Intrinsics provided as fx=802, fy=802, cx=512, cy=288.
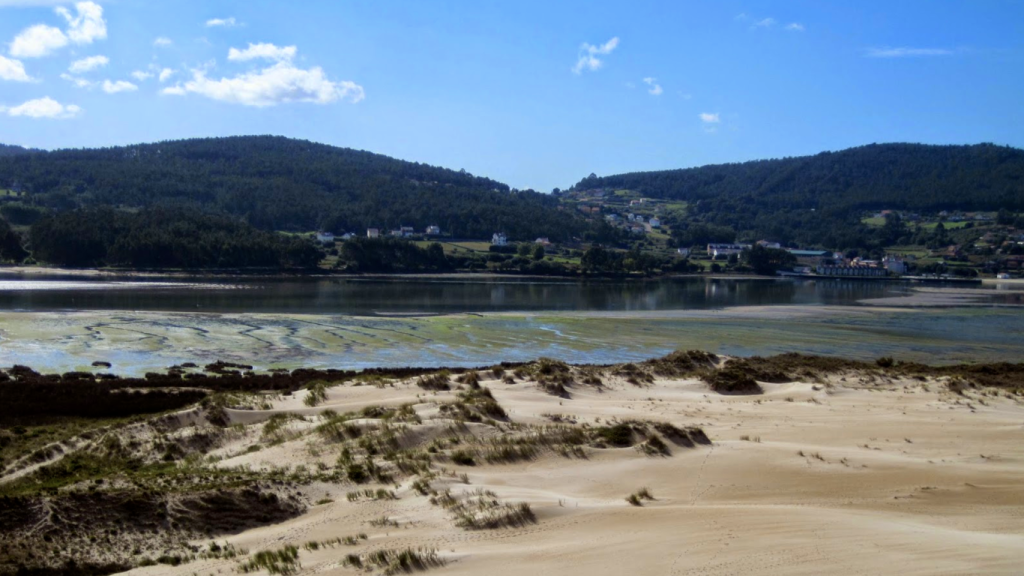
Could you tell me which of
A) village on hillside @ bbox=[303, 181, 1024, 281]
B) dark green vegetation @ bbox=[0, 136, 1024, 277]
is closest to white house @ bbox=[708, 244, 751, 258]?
village on hillside @ bbox=[303, 181, 1024, 281]

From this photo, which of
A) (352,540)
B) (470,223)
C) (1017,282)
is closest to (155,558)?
(352,540)

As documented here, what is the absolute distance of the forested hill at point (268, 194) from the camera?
145875mm

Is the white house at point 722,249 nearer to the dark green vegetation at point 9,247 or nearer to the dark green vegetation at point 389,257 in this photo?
the dark green vegetation at point 389,257

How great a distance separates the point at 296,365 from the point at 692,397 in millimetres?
16375

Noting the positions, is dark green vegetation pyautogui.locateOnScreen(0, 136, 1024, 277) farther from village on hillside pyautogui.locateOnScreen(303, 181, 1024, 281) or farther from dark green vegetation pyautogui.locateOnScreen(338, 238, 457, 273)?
village on hillside pyautogui.locateOnScreen(303, 181, 1024, 281)

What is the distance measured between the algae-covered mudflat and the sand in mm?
14945

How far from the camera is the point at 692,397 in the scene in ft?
76.8

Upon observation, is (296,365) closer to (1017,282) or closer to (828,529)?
(828,529)

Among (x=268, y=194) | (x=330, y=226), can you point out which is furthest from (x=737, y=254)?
(x=268, y=194)

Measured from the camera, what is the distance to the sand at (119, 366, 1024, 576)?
9602mm

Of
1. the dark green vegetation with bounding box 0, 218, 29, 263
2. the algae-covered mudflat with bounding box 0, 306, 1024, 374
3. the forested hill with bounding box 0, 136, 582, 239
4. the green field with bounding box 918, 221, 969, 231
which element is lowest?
the algae-covered mudflat with bounding box 0, 306, 1024, 374

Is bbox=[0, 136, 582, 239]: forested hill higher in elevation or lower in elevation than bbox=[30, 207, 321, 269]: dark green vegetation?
higher

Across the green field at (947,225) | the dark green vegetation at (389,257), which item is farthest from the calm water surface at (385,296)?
the green field at (947,225)

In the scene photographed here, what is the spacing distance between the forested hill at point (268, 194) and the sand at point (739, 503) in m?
130
